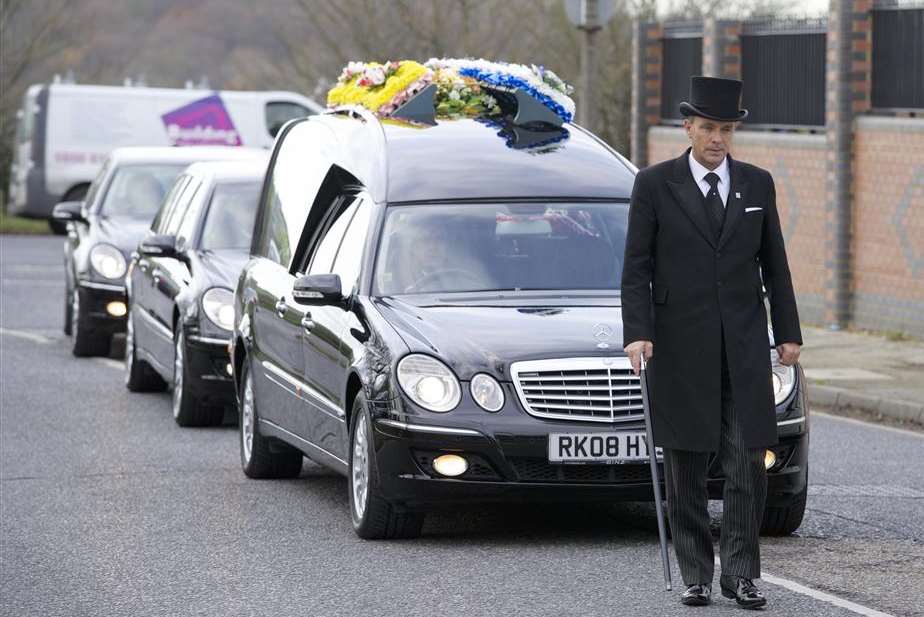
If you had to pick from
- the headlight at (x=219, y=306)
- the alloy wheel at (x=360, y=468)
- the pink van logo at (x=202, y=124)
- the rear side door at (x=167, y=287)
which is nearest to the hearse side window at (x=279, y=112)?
the pink van logo at (x=202, y=124)

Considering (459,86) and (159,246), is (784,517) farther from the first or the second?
(159,246)

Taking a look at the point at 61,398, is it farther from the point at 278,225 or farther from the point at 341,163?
the point at 341,163

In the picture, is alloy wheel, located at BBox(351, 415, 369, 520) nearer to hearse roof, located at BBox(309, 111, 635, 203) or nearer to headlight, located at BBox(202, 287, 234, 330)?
hearse roof, located at BBox(309, 111, 635, 203)

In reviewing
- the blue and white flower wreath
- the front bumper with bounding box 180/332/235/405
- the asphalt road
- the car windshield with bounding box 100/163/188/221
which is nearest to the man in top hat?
the asphalt road

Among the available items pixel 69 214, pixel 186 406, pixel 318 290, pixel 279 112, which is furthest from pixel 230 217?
pixel 279 112

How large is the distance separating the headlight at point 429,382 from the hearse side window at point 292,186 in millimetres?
2381

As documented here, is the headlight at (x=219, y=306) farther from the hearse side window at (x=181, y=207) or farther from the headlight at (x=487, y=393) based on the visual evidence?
the headlight at (x=487, y=393)

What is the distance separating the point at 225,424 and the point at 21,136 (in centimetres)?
2538

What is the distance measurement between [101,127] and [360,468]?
93.6 ft

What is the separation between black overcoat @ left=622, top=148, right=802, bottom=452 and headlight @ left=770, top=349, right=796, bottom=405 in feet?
3.66

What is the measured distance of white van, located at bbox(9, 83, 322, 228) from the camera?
3628 centimetres

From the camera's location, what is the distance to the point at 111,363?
17.3 m

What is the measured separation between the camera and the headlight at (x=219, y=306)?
1320 cm

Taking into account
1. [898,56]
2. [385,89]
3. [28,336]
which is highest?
[385,89]
